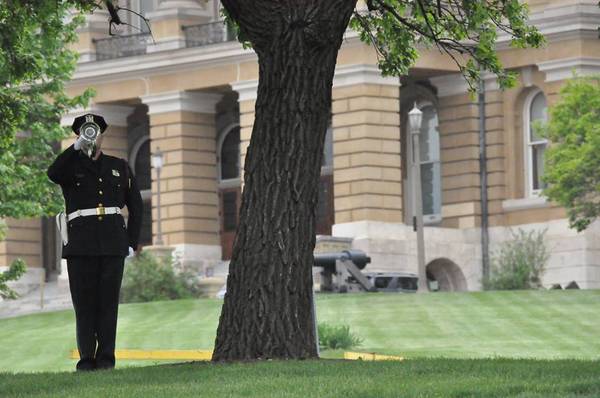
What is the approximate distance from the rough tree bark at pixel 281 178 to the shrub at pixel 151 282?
34.2 meters

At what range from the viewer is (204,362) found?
19359 millimetres

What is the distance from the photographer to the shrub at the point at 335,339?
30.9 meters

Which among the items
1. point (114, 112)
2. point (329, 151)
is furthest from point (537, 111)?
point (114, 112)

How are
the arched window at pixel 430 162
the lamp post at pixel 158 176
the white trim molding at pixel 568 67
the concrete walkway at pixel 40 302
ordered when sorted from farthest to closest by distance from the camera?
the arched window at pixel 430 162
the lamp post at pixel 158 176
the concrete walkway at pixel 40 302
the white trim molding at pixel 568 67

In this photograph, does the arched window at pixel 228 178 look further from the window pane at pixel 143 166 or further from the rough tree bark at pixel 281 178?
the rough tree bark at pixel 281 178

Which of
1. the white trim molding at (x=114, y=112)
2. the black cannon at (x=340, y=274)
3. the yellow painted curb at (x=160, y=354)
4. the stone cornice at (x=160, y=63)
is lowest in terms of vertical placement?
the yellow painted curb at (x=160, y=354)

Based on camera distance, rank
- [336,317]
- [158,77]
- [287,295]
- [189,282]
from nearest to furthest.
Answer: [287,295]
[336,317]
[189,282]
[158,77]

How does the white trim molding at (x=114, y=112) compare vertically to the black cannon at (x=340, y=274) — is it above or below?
above

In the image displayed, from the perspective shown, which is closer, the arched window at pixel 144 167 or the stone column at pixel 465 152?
the stone column at pixel 465 152

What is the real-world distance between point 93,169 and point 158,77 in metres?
44.2

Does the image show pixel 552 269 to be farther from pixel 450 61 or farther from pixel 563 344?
pixel 563 344

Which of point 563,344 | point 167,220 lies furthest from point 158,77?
point 563,344

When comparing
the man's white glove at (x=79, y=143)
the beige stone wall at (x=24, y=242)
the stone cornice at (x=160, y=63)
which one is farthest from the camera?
the beige stone wall at (x=24, y=242)

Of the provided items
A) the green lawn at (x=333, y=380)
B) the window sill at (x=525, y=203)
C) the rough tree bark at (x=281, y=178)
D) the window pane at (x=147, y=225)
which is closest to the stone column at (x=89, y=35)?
the window pane at (x=147, y=225)
